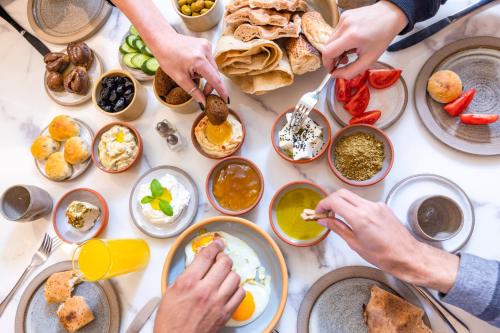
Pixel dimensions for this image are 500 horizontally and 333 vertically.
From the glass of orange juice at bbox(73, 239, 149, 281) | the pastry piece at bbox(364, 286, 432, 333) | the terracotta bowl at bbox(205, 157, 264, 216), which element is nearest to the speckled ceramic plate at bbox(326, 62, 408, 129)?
the terracotta bowl at bbox(205, 157, 264, 216)

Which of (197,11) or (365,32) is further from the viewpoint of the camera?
(197,11)

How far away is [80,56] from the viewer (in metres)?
2.00

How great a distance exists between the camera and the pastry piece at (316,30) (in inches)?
66.6

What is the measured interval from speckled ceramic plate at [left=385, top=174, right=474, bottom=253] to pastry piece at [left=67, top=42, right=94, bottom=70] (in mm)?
1643

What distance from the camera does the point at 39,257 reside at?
190cm

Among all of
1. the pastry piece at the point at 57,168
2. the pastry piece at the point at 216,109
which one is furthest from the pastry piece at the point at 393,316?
the pastry piece at the point at 57,168

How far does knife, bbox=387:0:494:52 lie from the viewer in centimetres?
182

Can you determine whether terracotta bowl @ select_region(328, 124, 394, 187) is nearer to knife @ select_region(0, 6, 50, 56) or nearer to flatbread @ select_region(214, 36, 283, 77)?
flatbread @ select_region(214, 36, 283, 77)

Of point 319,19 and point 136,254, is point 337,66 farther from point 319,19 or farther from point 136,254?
point 136,254

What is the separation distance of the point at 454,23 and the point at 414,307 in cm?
132

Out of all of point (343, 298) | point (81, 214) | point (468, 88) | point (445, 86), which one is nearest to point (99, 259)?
point (81, 214)

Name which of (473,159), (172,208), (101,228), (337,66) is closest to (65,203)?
(101,228)

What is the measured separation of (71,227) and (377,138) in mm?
1516

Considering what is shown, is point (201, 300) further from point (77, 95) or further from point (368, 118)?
point (77, 95)
